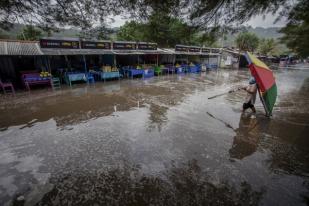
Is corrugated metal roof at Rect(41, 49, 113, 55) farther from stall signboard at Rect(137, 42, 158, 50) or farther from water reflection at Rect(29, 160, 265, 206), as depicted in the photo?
water reflection at Rect(29, 160, 265, 206)

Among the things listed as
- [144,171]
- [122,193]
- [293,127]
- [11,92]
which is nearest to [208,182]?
[144,171]

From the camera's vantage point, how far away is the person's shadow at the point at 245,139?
14.4 ft

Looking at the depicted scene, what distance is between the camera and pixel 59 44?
38.8 ft

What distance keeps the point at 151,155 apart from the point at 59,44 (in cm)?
1118

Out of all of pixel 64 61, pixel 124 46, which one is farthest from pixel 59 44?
pixel 124 46

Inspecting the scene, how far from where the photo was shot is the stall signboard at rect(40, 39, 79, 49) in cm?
1137

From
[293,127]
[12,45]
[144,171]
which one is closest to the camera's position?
[144,171]

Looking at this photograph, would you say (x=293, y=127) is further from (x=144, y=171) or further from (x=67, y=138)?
(x=67, y=138)

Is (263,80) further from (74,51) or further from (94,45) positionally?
(94,45)

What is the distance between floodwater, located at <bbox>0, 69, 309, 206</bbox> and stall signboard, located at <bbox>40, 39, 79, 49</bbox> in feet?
17.7

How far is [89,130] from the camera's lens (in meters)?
5.48

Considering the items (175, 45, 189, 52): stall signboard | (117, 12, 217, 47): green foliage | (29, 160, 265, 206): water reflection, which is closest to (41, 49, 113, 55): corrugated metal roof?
(175, 45, 189, 52): stall signboard

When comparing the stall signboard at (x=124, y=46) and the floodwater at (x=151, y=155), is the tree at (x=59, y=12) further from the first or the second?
the stall signboard at (x=124, y=46)

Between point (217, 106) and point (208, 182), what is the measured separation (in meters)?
5.21
